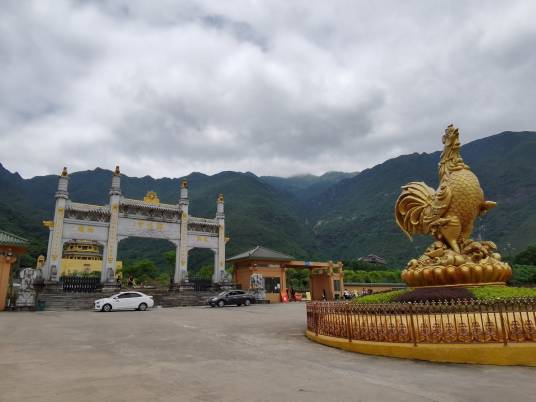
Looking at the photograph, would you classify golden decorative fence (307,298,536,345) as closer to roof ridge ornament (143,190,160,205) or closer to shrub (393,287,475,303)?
shrub (393,287,475,303)

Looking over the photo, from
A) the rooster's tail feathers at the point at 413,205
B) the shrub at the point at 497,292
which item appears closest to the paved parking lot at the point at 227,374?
the shrub at the point at 497,292

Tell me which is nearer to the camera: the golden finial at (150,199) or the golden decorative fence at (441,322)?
the golden decorative fence at (441,322)

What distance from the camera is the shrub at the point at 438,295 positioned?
8.98 m

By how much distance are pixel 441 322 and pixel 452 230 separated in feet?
18.9

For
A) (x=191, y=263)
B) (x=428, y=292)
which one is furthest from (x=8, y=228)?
(x=428, y=292)

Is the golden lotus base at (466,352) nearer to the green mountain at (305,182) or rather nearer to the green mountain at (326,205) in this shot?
the green mountain at (326,205)

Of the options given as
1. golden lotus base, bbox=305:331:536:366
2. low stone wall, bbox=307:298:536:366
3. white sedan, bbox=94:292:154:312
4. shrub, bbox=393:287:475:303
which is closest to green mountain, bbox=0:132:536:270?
white sedan, bbox=94:292:154:312

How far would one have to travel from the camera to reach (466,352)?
662 centimetres

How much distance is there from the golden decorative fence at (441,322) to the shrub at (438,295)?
165 cm

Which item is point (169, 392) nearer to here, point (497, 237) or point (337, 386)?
point (337, 386)

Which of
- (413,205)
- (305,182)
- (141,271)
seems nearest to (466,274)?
(413,205)

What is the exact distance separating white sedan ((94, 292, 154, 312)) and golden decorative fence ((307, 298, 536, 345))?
14.6 meters

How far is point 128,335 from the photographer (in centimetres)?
1024

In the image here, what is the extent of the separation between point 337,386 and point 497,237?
6856 centimetres
